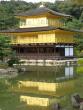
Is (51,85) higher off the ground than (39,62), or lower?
higher

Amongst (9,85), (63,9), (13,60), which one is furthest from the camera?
(63,9)

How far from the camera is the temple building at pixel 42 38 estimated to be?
150 ft

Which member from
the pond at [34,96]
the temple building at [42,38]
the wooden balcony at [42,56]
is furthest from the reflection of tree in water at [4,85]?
the temple building at [42,38]

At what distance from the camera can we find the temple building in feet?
150

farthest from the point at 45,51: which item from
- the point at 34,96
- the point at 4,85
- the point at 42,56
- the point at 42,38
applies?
the point at 34,96

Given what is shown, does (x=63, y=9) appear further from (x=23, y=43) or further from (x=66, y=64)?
(x=66, y=64)

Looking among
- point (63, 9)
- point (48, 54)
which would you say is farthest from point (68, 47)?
point (63, 9)

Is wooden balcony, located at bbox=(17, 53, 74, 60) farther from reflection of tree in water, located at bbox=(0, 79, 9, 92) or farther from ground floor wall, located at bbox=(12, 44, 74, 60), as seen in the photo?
reflection of tree in water, located at bbox=(0, 79, 9, 92)

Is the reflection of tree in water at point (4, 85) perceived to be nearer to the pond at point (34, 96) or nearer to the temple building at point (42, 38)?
the pond at point (34, 96)

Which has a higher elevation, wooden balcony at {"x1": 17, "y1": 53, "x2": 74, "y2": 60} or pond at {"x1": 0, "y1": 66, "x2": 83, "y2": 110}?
pond at {"x1": 0, "y1": 66, "x2": 83, "y2": 110}

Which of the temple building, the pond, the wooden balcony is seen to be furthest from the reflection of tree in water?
the temple building

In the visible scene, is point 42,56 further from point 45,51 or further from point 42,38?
point 42,38

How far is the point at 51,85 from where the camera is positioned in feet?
75.2

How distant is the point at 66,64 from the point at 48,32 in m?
6.29
